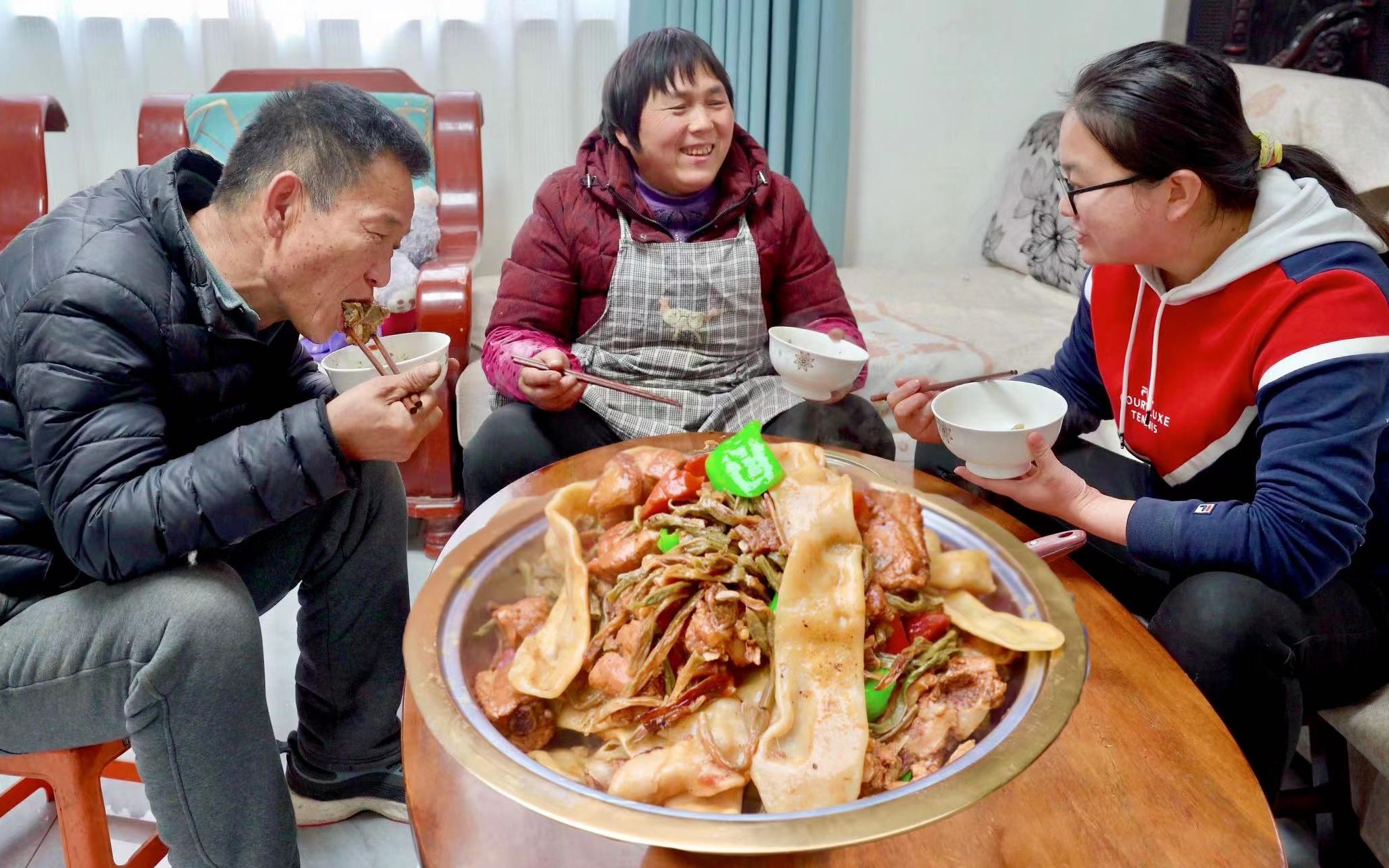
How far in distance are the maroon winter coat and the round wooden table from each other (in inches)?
43.4

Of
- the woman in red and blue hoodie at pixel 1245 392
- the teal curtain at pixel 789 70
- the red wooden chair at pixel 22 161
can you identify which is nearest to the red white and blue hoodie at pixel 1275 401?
the woman in red and blue hoodie at pixel 1245 392

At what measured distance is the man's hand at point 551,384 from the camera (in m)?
1.75

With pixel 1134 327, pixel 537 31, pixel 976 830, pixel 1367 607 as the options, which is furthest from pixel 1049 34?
pixel 976 830

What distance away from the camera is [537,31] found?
3.38 metres

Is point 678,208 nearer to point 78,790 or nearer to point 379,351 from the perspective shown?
point 379,351

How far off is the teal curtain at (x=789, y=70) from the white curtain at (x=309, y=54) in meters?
0.32

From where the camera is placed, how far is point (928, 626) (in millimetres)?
1038

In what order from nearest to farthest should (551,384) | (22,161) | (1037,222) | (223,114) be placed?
(551,384) → (22,161) → (223,114) → (1037,222)

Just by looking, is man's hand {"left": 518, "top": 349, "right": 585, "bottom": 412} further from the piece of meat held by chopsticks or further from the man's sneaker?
the man's sneaker

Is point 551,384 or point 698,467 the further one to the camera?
point 551,384

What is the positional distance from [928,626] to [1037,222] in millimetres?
2574

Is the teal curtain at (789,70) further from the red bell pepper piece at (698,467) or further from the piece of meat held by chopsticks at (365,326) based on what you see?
the red bell pepper piece at (698,467)

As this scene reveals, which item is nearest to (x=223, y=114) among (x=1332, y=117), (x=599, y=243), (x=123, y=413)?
(x=599, y=243)

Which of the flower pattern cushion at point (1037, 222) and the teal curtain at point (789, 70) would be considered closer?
the flower pattern cushion at point (1037, 222)
